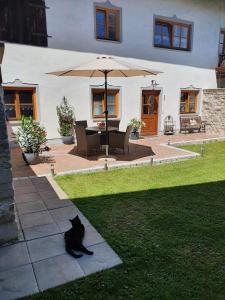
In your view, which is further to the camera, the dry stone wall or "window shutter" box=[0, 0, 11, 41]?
"window shutter" box=[0, 0, 11, 41]

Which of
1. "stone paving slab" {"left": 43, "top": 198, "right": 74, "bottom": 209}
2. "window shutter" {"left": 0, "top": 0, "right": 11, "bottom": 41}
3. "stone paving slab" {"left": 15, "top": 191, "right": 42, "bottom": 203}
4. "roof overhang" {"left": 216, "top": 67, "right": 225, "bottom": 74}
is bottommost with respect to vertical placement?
"stone paving slab" {"left": 43, "top": 198, "right": 74, "bottom": 209}

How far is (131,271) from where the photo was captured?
2.77 metres

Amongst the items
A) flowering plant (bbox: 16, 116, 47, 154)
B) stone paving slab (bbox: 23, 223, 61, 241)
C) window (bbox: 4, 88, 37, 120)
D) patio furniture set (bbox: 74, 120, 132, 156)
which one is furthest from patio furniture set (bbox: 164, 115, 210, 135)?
stone paving slab (bbox: 23, 223, 61, 241)

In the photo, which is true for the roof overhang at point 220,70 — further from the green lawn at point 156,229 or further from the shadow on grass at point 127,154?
the green lawn at point 156,229

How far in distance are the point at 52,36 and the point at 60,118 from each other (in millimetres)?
2888

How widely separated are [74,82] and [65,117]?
1.41 metres

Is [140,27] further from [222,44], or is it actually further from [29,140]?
[29,140]

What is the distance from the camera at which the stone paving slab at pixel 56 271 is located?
2.60 metres

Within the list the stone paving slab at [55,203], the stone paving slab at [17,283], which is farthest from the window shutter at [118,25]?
the stone paving slab at [17,283]

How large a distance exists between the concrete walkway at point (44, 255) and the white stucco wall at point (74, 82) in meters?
5.63

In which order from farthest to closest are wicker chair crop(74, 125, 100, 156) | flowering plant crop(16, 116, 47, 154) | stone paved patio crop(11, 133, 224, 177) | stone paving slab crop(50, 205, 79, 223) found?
wicker chair crop(74, 125, 100, 156) < flowering plant crop(16, 116, 47, 154) < stone paved patio crop(11, 133, 224, 177) < stone paving slab crop(50, 205, 79, 223)

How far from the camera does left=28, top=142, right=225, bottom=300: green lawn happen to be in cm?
252

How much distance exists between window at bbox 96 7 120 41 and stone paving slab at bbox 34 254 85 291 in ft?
28.6

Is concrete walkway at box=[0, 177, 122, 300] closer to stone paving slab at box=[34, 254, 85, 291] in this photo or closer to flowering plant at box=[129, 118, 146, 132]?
stone paving slab at box=[34, 254, 85, 291]
